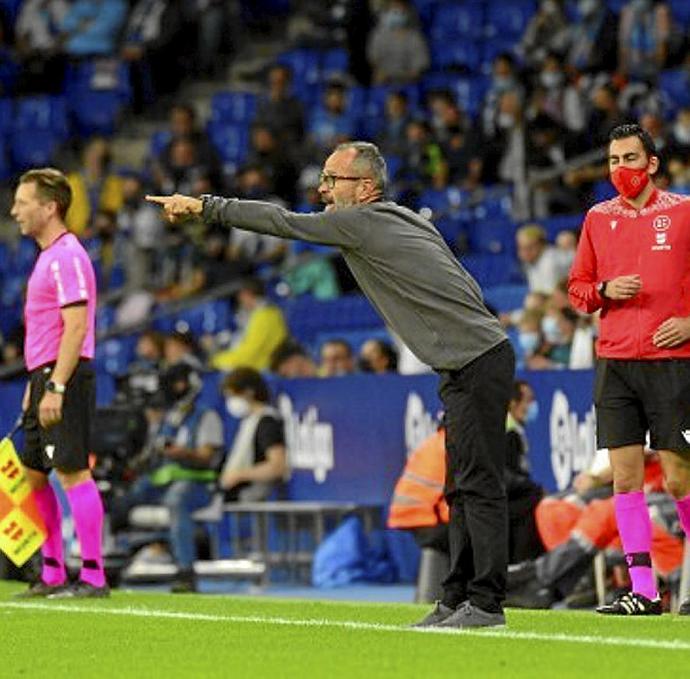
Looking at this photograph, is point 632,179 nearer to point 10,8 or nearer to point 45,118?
point 45,118

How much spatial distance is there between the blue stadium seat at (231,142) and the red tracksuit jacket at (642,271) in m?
14.3

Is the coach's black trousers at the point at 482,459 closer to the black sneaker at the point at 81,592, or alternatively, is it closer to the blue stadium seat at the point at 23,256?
the black sneaker at the point at 81,592

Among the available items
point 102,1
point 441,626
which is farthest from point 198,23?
point 441,626

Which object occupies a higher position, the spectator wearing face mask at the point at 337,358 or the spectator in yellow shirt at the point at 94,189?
the spectator in yellow shirt at the point at 94,189

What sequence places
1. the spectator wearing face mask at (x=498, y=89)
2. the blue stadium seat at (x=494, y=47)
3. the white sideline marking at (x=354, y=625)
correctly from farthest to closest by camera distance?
1. the blue stadium seat at (x=494, y=47)
2. the spectator wearing face mask at (x=498, y=89)
3. the white sideline marking at (x=354, y=625)

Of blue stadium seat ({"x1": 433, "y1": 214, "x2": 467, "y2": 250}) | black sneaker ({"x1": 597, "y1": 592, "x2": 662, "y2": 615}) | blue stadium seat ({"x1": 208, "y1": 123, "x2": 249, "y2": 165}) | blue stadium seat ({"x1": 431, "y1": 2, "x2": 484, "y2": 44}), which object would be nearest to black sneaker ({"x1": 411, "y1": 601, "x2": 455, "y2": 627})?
black sneaker ({"x1": 597, "y1": 592, "x2": 662, "y2": 615})

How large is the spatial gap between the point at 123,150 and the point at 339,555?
11087 mm

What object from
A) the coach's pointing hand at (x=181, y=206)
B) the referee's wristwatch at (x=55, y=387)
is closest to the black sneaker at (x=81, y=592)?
the referee's wristwatch at (x=55, y=387)

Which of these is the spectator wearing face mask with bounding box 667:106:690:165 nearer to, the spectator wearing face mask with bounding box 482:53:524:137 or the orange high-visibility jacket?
the spectator wearing face mask with bounding box 482:53:524:137

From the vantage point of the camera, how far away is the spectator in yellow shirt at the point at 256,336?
19047mm

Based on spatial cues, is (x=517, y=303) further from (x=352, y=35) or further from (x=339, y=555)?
(x=352, y=35)

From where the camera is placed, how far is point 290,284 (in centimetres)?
2052

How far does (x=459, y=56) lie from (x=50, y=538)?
38.8ft

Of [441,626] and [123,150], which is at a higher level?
[123,150]
